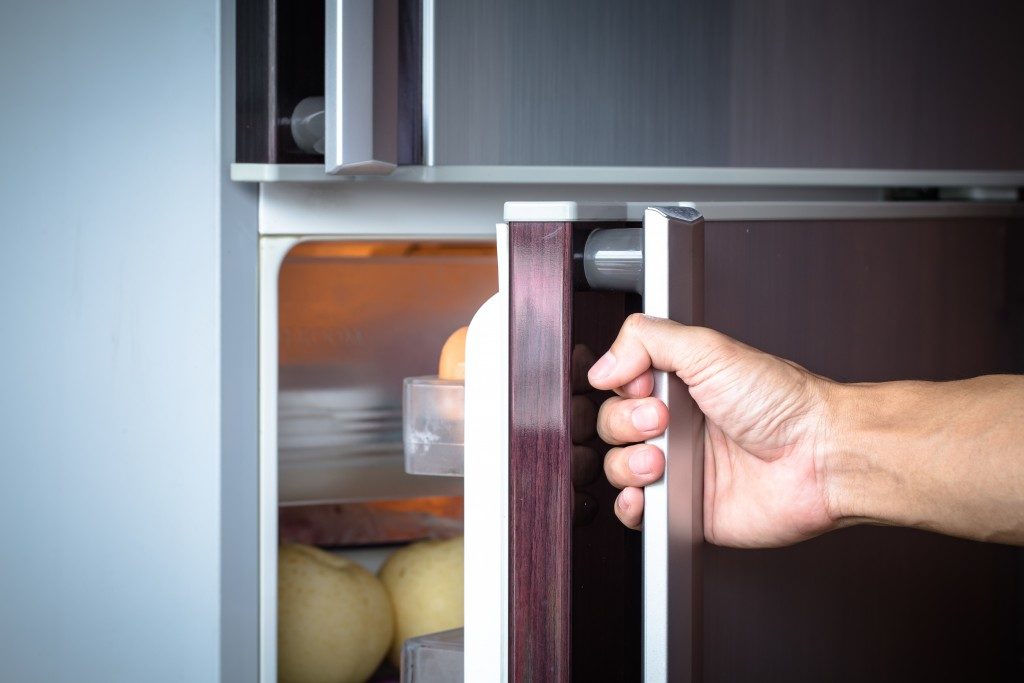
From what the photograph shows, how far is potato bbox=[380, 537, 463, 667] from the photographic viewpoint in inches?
38.9

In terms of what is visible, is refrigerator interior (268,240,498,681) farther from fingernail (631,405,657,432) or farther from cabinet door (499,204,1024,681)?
fingernail (631,405,657,432)

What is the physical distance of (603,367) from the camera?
1.75ft

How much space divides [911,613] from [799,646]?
4.1 inches

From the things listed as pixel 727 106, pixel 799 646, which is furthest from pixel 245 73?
pixel 799 646

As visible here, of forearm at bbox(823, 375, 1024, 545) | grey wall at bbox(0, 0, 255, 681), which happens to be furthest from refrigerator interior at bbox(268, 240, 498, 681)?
forearm at bbox(823, 375, 1024, 545)

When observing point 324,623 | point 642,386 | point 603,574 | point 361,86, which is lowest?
point 324,623

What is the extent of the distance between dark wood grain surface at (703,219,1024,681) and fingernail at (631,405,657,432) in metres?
0.19

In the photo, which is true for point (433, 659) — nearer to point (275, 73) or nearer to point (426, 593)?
point (426, 593)

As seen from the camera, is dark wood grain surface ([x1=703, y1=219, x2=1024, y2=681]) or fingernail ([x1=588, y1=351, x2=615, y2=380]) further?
dark wood grain surface ([x1=703, y1=219, x2=1024, y2=681])

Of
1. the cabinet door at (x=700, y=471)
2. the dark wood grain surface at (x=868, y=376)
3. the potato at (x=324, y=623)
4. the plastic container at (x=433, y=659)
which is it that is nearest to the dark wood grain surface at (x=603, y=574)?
the cabinet door at (x=700, y=471)

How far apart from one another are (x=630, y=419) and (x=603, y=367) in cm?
3

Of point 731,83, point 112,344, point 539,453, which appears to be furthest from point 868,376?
point 112,344

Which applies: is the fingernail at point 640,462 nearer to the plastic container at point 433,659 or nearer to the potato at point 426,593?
the plastic container at point 433,659

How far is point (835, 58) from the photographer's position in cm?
81
